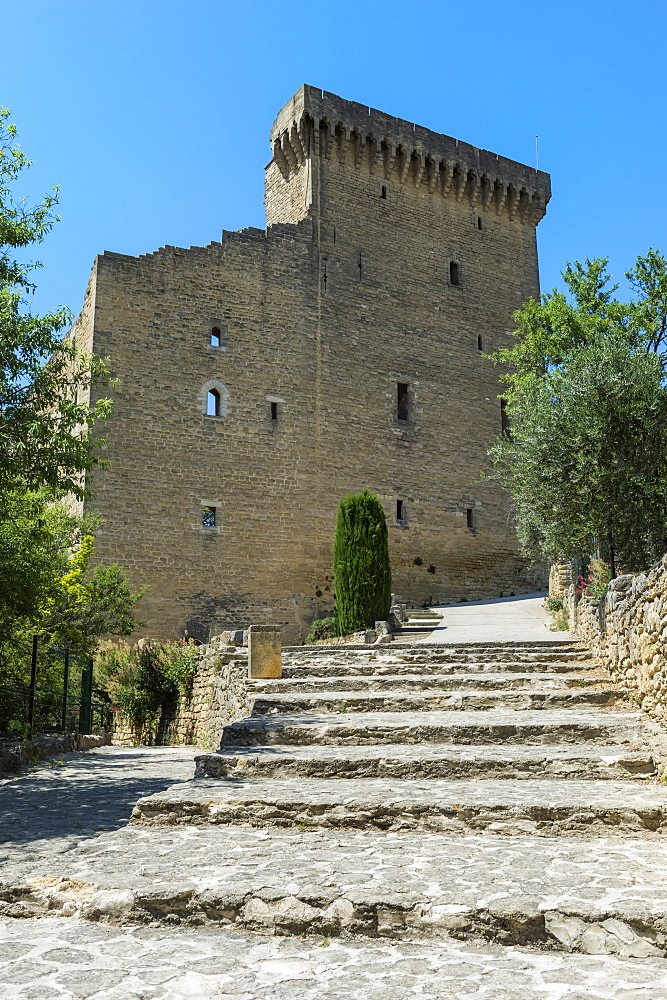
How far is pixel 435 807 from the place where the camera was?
15.7ft

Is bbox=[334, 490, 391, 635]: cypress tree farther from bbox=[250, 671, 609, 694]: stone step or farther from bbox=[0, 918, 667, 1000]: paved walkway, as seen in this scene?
bbox=[0, 918, 667, 1000]: paved walkway

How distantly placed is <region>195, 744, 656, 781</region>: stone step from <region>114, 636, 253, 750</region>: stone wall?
119 inches

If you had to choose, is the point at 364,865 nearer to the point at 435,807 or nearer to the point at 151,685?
the point at 435,807

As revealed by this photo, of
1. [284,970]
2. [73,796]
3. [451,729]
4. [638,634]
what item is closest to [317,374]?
[638,634]

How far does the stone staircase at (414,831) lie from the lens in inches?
136

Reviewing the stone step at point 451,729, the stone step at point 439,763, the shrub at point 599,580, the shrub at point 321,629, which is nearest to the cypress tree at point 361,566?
the shrub at point 321,629

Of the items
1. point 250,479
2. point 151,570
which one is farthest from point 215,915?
point 250,479

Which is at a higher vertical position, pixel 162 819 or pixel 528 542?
pixel 528 542

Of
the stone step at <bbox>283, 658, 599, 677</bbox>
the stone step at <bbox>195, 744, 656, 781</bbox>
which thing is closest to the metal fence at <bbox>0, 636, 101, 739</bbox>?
the stone step at <bbox>283, 658, 599, 677</bbox>

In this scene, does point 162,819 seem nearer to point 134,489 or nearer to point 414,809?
point 414,809

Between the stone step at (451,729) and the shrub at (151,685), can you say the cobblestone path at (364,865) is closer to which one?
the stone step at (451,729)

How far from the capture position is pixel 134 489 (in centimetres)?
1747

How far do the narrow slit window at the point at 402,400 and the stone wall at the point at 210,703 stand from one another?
35.5 ft

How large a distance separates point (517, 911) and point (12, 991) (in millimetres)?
1971
